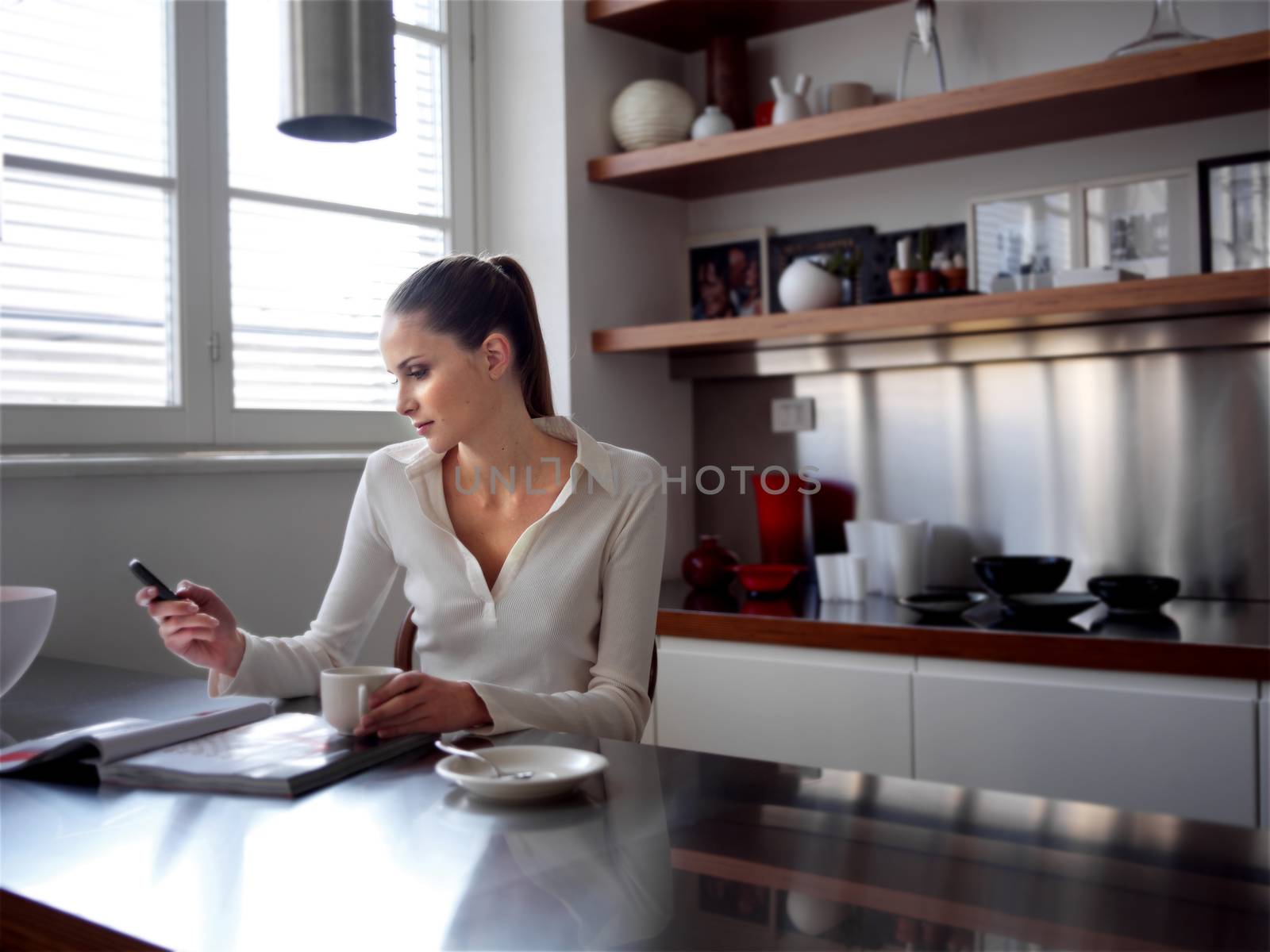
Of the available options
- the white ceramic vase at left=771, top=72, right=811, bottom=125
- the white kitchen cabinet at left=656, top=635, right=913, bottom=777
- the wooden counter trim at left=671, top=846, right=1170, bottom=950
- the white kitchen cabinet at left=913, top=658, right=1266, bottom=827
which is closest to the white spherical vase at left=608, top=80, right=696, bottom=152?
the white ceramic vase at left=771, top=72, right=811, bottom=125

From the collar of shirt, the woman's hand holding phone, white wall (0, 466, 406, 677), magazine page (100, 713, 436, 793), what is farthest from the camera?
white wall (0, 466, 406, 677)

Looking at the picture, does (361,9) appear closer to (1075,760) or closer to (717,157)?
(1075,760)

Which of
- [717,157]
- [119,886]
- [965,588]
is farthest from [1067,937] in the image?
[717,157]

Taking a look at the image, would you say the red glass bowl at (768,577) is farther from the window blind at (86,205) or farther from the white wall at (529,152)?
the window blind at (86,205)

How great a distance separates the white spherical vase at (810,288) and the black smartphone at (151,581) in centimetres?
184

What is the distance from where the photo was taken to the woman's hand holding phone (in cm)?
146

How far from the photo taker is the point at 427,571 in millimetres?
1743

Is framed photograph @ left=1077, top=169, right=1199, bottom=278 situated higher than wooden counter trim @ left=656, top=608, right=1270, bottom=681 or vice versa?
framed photograph @ left=1077, top=169, right=1199, bottom=278

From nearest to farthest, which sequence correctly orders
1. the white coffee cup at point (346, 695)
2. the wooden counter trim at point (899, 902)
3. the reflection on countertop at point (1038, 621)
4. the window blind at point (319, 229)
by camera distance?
the wooden counter trim at point (899, 902), the white coffee cup at point (346, 695), the reflection on countertop at point (1038, 621), the window blind at point (319, 229)

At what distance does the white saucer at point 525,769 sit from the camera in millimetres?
1014

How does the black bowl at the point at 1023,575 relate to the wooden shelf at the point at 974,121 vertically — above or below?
below

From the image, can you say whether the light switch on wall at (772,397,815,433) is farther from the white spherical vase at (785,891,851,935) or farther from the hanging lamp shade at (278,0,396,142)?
the white spherical vase at (785,891,851,935)

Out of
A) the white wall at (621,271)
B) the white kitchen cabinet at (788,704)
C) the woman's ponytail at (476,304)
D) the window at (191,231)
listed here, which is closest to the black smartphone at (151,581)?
the woman's ponytail at (476,304)

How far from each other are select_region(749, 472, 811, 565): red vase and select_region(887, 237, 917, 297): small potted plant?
59 centimetres
